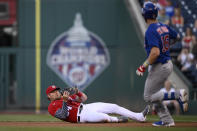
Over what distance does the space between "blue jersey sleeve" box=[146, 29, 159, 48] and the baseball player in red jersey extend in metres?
1.35

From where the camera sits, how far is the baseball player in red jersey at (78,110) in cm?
926

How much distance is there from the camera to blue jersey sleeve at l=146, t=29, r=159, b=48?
27.5 ft

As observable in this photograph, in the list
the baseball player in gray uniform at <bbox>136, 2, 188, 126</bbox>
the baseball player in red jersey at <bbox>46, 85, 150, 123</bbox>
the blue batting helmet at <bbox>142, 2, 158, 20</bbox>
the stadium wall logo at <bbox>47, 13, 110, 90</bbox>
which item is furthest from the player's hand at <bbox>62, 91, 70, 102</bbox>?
the stadium wall logo at <bbox>47, 13, 110, 90</bbox>

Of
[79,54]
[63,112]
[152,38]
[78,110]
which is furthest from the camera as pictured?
[79,54]

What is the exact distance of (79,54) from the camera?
19328 mm

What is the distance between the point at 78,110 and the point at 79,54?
10.1m

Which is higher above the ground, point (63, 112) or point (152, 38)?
point (152, 38)

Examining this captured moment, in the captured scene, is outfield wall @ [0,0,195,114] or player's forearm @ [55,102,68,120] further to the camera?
outfield wall @ [0,0,195,114]

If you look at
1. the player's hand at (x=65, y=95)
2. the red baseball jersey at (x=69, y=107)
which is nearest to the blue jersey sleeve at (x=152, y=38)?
the player's hand at (x=65, y=95)

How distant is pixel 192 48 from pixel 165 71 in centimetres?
736

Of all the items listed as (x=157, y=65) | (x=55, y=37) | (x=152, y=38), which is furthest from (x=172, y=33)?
(x=55, y=37)

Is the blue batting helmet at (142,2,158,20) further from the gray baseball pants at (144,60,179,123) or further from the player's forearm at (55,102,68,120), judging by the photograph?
the player's forearm at (55,102,68,120)

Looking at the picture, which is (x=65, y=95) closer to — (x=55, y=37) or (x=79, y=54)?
(x=79, y=54)

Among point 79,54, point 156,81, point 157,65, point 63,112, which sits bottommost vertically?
point 63,112
